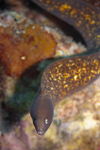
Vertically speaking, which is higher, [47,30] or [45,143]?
[47,30]

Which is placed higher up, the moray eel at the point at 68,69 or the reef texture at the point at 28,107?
the moray eel at the point at 68,69

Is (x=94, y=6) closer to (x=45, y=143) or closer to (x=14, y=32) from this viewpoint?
(x=14, y=32)

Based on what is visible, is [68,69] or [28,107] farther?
[28,107]

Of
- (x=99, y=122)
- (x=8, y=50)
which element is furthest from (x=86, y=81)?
(x=8, y=50)

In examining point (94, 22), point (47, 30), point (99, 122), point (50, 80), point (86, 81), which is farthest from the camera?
point (94, 22)

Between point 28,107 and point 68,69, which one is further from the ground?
point 68,69
